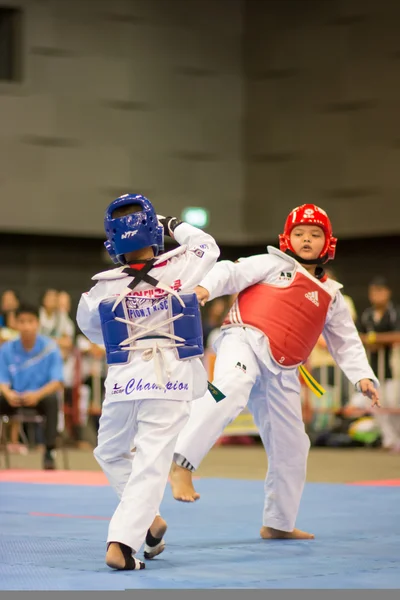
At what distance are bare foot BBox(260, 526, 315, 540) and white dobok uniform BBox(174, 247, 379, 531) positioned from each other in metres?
0.03

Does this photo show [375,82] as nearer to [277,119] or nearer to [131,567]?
[277,119]

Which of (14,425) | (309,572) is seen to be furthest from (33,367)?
(309,572)

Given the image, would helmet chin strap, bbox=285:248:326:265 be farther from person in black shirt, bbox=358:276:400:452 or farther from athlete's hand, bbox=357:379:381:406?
person in black shirt, bbox=358:276:400:452

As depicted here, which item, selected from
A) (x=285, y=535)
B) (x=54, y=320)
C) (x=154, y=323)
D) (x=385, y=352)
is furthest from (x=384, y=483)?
(x=54, y=320)

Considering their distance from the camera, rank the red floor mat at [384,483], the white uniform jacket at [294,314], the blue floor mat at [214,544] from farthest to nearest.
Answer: the red floor mat at [384,483]
the white uniform jacket at [294,314]
the blue floor mat at [214,544]

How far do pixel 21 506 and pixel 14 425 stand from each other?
18.1 feet

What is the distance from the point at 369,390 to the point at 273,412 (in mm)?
431

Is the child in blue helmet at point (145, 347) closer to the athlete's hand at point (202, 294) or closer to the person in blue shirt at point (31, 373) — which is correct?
the athlete's hand at point (202, 294)

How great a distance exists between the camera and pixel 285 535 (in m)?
4.81

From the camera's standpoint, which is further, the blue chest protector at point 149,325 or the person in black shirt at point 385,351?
the person in black shirt at point 385,351

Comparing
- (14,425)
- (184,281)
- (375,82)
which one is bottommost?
(14,425)

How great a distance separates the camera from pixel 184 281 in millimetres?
4082

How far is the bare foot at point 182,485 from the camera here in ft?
14.2

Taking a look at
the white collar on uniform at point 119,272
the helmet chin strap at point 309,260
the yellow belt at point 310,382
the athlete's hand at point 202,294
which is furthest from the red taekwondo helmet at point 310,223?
the white collar on uniform at point 119,272
